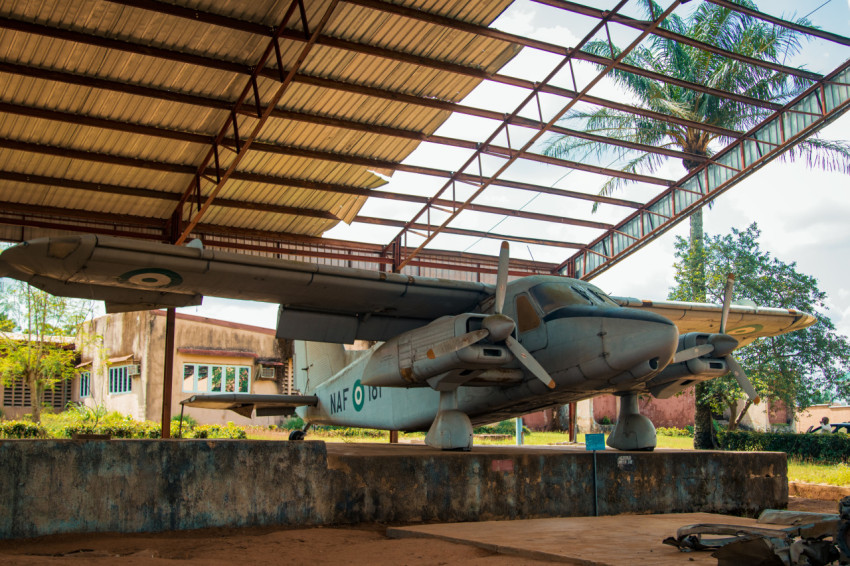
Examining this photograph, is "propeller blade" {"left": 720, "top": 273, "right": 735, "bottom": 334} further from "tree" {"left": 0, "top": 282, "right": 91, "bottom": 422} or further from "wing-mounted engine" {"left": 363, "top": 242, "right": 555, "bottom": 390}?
"tree" {"left": 0, "top": 282, "right": 91, "bottom": 422}

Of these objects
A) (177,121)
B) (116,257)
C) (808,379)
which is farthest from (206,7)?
(808,379)

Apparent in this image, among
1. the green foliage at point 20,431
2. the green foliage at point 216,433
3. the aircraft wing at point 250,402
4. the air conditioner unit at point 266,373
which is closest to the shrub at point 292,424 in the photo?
the air conditioner unit at point 266,373

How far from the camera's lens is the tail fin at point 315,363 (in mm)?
18797

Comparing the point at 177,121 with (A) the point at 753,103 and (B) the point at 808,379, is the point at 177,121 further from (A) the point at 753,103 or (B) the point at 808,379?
(B) the point at 808,379

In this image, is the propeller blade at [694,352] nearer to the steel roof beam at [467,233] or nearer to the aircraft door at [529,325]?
the aircraft door at [529,325]

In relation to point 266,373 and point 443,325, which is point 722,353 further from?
point 266,373

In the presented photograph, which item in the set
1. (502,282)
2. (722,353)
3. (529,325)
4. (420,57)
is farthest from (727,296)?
(420,57)

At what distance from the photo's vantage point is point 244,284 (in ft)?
41.5

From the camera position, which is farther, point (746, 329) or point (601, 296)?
point (746, 329)

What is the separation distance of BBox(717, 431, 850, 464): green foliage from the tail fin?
1538 centimetres

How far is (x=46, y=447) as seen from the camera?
7.46 metres

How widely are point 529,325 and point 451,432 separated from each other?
7.67 ft

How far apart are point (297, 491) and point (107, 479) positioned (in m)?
2.18

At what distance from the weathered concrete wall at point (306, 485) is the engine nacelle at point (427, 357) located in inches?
63.9
